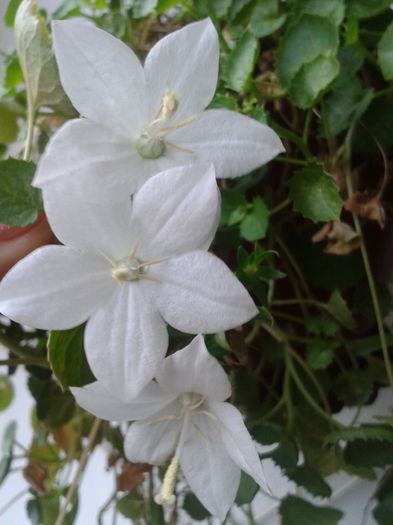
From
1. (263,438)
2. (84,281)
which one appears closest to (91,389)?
(84,281)

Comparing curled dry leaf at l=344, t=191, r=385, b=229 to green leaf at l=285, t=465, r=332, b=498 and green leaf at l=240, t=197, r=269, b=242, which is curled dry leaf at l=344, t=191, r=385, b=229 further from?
green leaf at l=285, t=465, r=332, b=498

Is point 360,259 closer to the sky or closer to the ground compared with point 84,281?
closer to the ground

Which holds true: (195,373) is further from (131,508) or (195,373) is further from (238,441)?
(131,508)

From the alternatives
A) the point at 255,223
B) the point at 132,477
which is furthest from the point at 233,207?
the point at 132,477

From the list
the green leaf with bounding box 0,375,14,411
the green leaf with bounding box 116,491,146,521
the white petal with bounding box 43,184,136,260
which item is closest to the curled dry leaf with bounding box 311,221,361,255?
the white petal with bounding box 43,184,136,260

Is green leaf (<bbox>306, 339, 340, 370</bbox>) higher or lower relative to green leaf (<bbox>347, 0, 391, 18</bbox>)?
lower

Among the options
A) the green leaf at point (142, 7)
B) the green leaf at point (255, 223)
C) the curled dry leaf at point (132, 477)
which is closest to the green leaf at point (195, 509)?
the curled dry leaf at point (132, 477)

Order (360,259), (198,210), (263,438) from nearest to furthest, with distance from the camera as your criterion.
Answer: (198,210) → (263,438) → (360,259)

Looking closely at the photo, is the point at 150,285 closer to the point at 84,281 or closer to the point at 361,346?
the point at 84,281
